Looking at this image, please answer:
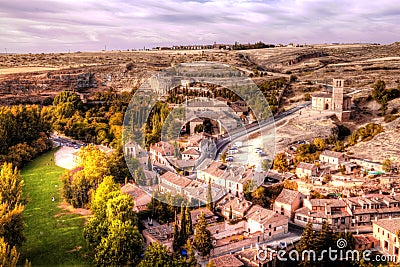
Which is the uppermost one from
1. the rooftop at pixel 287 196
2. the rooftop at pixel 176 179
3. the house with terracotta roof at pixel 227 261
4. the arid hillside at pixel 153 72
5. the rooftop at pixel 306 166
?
the arid hillside at pixel 153 72

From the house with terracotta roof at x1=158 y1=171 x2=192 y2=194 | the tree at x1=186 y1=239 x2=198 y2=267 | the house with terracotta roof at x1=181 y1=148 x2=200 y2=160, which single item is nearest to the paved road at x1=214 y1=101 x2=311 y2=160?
the house with terracotta roof at x1=181 y1=148 x2=200 y2=160

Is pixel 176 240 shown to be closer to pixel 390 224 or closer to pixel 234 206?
pixel 234 206

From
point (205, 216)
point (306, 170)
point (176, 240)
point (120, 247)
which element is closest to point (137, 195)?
point (205, 216)

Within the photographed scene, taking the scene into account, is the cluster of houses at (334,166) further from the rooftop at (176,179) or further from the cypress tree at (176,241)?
the cypress tree at (176,241)

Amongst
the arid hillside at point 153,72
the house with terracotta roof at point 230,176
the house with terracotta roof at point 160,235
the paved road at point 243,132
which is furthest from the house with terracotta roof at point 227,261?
the arid hillside at point 153,72

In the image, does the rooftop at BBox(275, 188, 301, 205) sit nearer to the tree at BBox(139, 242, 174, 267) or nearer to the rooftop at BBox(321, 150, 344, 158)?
the rooftop at BBox(321, 150, 344, 158)
